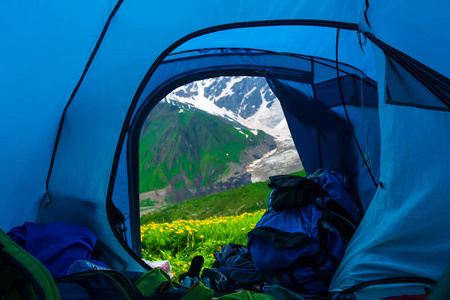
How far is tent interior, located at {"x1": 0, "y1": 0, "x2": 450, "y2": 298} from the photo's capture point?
4.24 ft

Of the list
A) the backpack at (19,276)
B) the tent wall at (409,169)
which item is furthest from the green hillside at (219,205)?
the backpack at (19,276)

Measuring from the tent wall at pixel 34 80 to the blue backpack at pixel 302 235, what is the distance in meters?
1.19

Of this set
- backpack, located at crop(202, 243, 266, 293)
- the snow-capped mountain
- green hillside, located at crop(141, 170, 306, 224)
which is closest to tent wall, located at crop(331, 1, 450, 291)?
backpack, located at crop(202, 243, 266, 293)

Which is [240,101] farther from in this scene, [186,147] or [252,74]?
[252,74]

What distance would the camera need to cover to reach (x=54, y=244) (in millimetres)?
1560

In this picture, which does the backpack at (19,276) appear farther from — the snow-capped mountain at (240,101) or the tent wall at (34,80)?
the snow-capped mountain at (240,101)

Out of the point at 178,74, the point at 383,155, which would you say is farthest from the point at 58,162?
the point at 383,155

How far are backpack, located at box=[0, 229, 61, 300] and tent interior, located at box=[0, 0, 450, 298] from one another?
746mm

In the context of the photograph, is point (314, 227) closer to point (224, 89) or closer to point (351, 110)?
point (351, 110)

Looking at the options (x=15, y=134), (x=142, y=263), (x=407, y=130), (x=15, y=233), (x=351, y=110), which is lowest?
(x=142, y=263)

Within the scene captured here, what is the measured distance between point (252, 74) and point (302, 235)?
1.34m

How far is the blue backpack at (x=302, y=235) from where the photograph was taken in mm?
1687

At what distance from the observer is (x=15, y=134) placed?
1486 millimetres

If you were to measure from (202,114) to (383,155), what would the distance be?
12.6 feet
